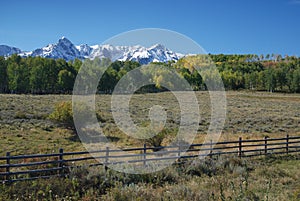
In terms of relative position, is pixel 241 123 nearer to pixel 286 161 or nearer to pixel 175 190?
pixel 286 161

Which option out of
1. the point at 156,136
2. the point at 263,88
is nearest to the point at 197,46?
the point at 156,136

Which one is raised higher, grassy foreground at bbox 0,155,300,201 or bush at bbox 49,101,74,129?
bush at bbox 49,101,74,129

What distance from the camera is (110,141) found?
20828 millimetres

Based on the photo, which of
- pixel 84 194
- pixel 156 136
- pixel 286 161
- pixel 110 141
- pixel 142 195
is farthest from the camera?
pixel 110 141

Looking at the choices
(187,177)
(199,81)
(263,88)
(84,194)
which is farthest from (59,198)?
(263,88)

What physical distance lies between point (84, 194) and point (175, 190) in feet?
8.91

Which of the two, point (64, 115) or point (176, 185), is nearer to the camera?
point (176, 185)

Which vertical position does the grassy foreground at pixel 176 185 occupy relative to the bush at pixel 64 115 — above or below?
below

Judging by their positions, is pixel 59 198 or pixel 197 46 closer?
pixel 59 198

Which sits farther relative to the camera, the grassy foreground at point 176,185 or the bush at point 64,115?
the bush at point 64,115

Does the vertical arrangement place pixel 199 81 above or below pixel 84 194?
above

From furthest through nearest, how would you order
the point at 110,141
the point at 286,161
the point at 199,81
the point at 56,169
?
the point at 199,81 < the point at 110,141 < the point at 286,161 < the point at 56,169

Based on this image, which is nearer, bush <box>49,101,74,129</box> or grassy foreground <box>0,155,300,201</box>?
grassy foreground <box>0,155,300,201</box>

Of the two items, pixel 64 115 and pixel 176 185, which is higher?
pixel 64 115
